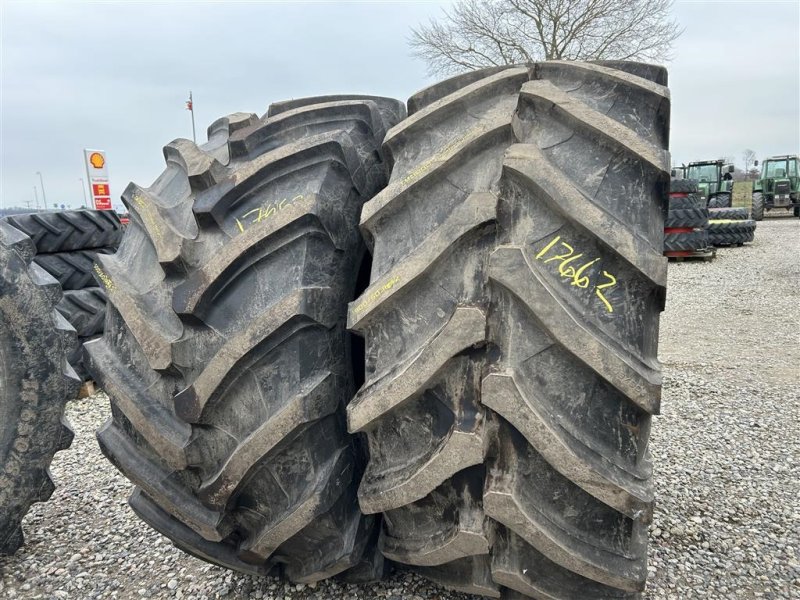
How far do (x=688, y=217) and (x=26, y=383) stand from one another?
12389 millimetres

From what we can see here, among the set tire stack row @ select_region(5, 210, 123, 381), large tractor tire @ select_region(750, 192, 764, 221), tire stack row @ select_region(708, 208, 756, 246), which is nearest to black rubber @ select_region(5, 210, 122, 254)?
tire stack row @ select_region(5, 210, 123, 381)

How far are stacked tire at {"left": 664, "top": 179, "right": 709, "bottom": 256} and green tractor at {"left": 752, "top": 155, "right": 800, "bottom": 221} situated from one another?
12566mm

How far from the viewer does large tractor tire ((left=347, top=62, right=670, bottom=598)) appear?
1188 millimetres

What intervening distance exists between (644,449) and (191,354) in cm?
112

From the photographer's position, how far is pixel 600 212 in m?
1.23

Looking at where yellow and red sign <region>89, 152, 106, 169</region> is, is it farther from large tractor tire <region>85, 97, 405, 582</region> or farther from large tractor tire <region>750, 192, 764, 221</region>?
large tractor tire <region>750, 192, 764, 221</region>

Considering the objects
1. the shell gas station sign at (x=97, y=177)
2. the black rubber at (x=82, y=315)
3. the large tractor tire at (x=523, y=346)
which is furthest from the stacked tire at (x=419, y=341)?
the shell gas station sign at (x=97, y=177)

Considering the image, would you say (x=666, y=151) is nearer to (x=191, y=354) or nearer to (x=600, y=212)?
(x=600, y=212)

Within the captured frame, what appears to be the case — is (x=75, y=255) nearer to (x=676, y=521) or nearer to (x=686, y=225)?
(x=676, y=521)

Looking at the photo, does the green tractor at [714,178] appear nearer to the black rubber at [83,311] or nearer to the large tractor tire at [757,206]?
the large tractor tire at [757,206]

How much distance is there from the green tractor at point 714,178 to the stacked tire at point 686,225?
31.6ft

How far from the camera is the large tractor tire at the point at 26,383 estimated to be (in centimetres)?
225

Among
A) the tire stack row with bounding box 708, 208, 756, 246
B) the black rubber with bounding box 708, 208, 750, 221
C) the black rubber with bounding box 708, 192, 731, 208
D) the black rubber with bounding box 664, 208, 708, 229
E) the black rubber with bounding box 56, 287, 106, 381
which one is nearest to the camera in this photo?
the black rubber with bounding box 56, 287, 106, 381

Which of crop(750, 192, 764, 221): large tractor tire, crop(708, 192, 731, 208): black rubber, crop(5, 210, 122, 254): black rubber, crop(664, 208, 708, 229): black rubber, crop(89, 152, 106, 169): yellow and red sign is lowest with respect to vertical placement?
crop(750, 192, 764, 221): large tractor tire
